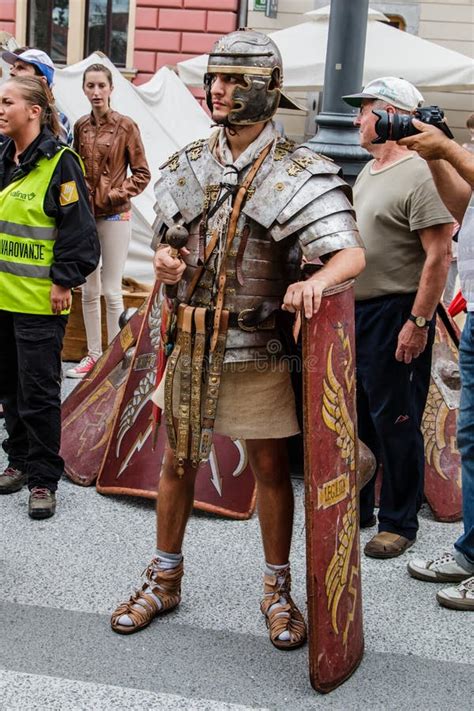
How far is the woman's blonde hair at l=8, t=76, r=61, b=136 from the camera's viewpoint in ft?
13.9

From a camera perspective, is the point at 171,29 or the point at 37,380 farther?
the point at 171,29

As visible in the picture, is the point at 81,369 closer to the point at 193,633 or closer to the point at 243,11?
the point at 193,633

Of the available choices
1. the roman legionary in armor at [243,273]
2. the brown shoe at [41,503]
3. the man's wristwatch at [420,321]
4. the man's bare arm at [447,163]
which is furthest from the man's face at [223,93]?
the brown shoe at [41,503]

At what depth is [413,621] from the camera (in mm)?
3559

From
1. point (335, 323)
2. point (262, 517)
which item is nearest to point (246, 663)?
point (262, 517)

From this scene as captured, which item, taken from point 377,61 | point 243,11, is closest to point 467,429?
point 377,61

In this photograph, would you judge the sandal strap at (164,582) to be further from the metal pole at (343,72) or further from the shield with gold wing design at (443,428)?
the metal pole at (343,72)

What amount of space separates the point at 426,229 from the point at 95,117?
3.34m

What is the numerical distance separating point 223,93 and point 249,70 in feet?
0.35

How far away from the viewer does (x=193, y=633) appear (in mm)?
3365

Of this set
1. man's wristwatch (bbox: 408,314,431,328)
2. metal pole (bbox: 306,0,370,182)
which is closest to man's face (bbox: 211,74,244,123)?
man's wristwatch (bbox: 408,314,431,328)

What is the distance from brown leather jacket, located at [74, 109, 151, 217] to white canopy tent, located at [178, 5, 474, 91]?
545cm

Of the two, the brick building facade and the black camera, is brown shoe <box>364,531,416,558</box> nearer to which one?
the black camera

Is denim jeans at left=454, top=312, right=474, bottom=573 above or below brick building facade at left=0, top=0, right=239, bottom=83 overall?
below
